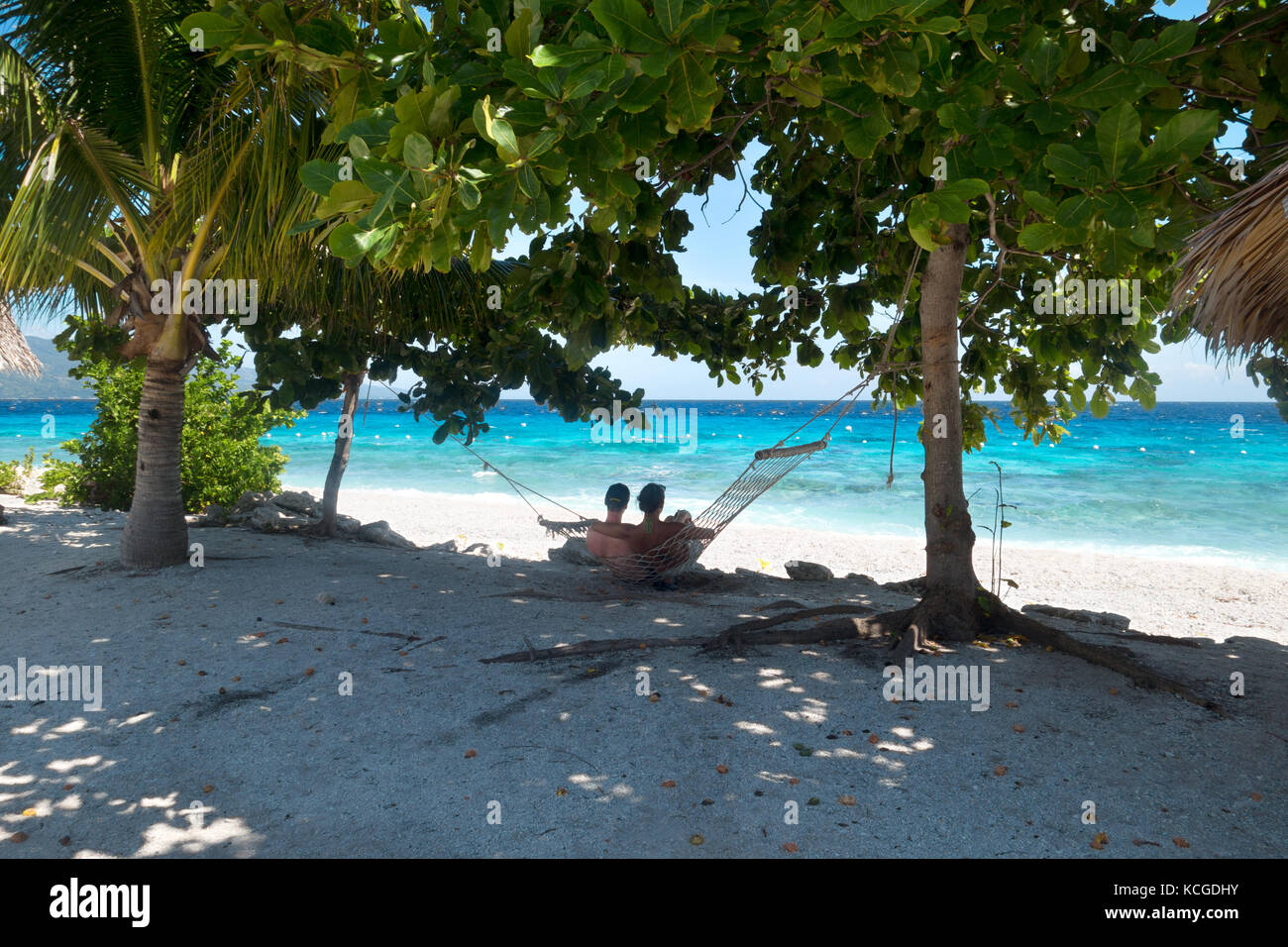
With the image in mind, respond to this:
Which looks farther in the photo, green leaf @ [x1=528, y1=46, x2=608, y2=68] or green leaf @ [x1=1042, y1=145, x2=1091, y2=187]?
→ green leaf @ [x1=1042, y1=145, x2=1091, y2=187]

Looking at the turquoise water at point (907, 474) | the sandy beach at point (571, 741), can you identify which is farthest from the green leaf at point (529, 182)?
the turquoise water at point (907, 474)

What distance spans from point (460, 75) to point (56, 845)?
2523 millimetres

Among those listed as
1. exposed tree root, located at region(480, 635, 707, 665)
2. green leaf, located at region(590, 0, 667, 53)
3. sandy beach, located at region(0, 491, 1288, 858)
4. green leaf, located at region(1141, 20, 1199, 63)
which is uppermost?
green leaf, located at region(1141, 20, 1199, 63)

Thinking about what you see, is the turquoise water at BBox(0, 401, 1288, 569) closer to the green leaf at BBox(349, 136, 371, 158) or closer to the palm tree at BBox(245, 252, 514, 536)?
the palm tree at BBox(245, 252, 514, 536)

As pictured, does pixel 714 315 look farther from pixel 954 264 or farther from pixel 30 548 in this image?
pixel 30 548

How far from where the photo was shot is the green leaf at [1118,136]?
160cm

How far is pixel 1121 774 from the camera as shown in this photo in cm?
254

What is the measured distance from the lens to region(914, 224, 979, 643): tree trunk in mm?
3926

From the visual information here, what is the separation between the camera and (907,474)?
930 inches

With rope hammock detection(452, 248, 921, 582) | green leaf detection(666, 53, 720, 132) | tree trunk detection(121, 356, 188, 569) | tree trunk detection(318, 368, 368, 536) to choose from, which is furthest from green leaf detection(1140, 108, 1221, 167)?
tree trunk detection(318, 368, 368, 536)

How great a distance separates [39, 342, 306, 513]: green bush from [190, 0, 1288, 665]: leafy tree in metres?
6.74

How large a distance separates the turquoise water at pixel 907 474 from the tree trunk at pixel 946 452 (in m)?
3.97

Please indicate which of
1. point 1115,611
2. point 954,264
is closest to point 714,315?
point 954,264

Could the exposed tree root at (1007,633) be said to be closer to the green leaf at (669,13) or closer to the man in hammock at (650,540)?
the man in hammock at (650,540)
